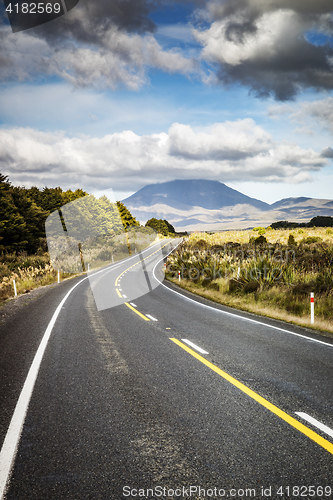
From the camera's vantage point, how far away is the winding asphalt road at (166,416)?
2.80 metres

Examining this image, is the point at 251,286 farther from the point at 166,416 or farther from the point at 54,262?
the point at 54,262

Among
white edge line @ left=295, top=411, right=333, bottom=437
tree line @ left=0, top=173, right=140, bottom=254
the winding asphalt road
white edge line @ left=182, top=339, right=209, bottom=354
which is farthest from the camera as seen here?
tree line @ left=0, top=173, right=140, bottom=254

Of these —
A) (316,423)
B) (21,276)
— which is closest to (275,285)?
(316,423)

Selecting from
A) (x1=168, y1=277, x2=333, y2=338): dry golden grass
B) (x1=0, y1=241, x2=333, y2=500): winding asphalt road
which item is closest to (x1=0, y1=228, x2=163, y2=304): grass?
(x1=168, y1=277, x2=333, y2=338): dry golden grass

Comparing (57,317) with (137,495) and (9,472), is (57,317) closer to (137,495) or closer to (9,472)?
(9,472)

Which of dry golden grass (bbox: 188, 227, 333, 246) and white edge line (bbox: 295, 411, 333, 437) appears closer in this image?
white edge line (bbox: 295, 411, 333, 437)

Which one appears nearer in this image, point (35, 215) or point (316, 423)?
point (316, 423)

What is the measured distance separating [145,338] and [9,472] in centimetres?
503

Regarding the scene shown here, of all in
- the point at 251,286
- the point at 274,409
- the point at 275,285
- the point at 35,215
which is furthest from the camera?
the point at 35,215

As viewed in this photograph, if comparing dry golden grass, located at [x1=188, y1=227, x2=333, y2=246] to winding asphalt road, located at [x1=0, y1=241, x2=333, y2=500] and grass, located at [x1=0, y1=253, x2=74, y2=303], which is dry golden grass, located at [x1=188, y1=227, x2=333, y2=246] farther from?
winding asphalt road, located at [x1=0, y1=241, x2=333, y2=500]

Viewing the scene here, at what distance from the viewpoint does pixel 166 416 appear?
396 centimetres

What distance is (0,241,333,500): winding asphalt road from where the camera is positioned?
110 inches

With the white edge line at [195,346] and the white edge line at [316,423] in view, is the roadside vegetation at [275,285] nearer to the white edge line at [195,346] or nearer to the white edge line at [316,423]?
the white edge line at [195,346]

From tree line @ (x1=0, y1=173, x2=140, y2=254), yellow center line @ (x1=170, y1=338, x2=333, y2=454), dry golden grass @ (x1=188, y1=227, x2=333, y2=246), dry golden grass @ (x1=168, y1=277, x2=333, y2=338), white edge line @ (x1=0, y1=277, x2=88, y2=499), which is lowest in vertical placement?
dry golden grass @ (x1=168, y1=277, x2=333, y2=338)
